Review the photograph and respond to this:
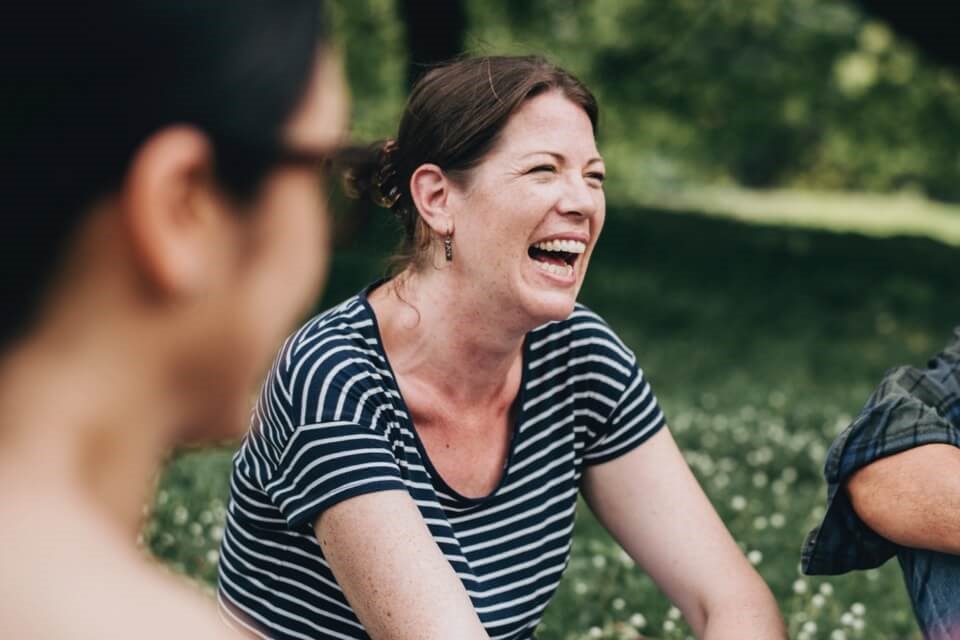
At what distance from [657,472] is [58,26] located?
2126 mm

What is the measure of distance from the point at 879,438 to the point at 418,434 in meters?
0.95

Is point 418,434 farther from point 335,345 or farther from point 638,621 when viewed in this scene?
point 638,621

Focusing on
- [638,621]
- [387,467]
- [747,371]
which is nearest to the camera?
[387,467]

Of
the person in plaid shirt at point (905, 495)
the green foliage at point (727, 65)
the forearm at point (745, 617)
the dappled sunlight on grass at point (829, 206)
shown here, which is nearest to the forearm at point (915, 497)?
the person in plaid shirt at point (905, 495)

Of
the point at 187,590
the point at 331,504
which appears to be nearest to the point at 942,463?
the point at 331,504

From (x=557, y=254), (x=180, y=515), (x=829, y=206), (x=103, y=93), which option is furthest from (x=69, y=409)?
(x=829, y=206)

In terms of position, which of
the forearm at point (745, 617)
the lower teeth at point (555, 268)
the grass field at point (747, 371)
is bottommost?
the grass field at point (747, 371)

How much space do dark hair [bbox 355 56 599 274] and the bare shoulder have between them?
1.69 m

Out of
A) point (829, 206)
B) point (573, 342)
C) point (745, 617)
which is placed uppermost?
point (573, 342)

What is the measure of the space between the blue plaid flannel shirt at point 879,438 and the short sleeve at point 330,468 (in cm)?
93

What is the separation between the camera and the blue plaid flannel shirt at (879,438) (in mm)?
2553

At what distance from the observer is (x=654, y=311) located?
1119 centimetres

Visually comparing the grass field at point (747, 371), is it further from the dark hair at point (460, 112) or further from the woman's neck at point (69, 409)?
the woman's neck at point (69, 409)

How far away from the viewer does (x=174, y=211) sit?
0.99 metres
